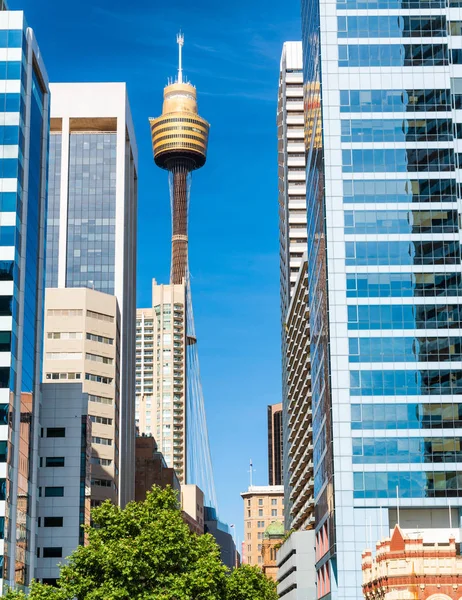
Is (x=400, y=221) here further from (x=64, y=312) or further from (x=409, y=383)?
(x=64, y=312)

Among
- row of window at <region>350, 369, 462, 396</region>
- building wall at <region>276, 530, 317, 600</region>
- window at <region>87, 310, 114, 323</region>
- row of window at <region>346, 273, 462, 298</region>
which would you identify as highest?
window at <region>87, 310, 114, 323</region>

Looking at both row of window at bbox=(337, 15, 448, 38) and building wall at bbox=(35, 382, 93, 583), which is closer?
row of window at bbox=(337, 15, 448, 38)

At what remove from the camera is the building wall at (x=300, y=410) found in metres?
156

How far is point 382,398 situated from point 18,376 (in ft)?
122

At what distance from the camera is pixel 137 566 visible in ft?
311

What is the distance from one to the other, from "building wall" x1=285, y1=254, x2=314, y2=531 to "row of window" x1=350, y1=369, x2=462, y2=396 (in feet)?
116

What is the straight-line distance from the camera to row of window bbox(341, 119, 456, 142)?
123250 mm

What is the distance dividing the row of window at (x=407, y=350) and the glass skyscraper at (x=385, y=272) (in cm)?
10

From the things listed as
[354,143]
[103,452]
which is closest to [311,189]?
[354,143]

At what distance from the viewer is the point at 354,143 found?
124000 mm

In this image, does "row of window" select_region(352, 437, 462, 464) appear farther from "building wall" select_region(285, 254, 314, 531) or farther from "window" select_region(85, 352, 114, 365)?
"window" select_region(85, 352, 114, 365)

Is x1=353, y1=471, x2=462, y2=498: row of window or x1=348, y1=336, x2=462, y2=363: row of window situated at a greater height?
x1=348, y1=336, x2=462, y2=363: row of window

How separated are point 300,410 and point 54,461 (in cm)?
3505

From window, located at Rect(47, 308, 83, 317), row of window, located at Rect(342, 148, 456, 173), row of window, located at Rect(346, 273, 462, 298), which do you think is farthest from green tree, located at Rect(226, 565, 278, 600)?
window, located at Rect(47, 308, 83, 317)
